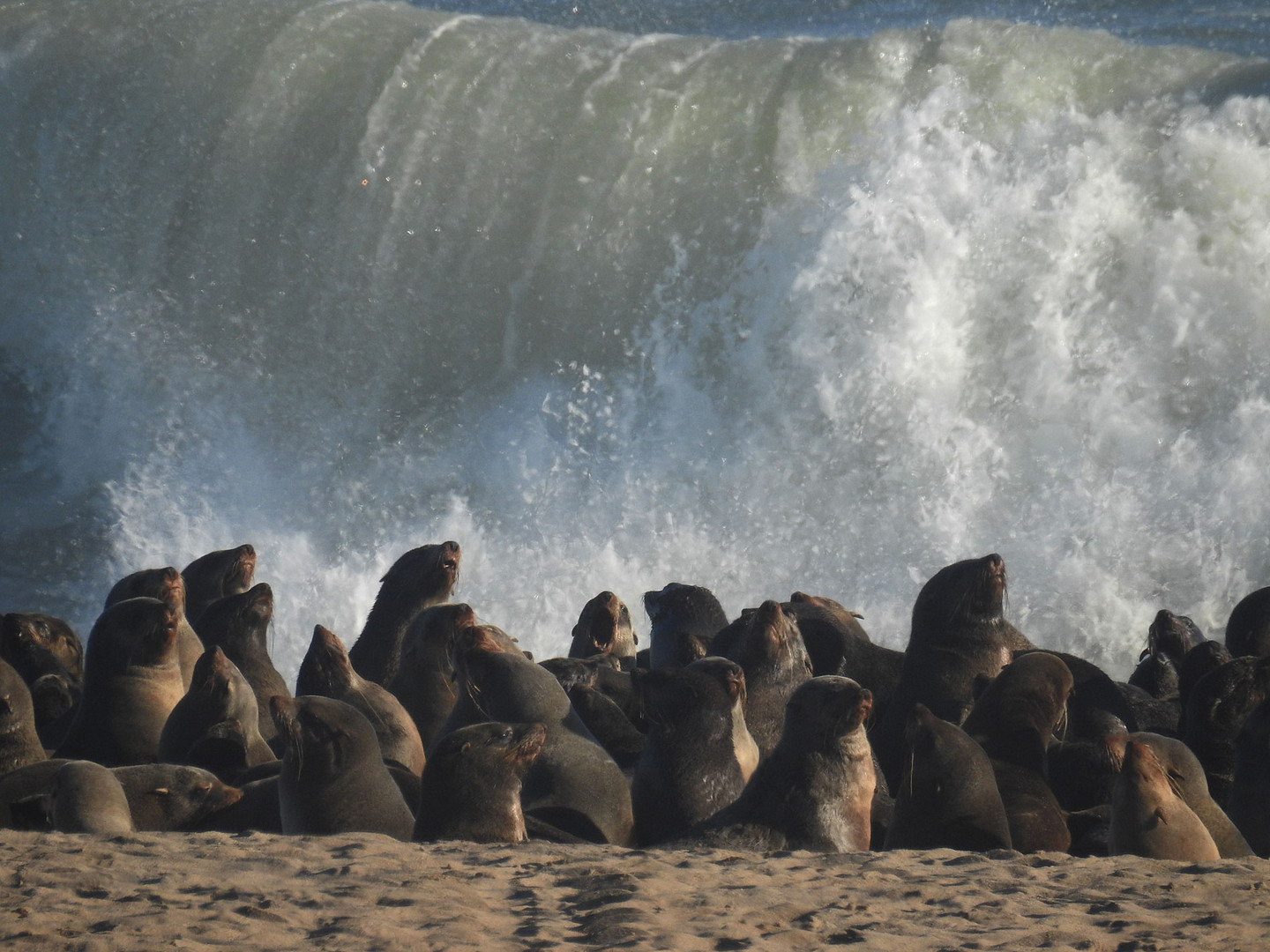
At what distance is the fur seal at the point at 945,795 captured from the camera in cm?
563

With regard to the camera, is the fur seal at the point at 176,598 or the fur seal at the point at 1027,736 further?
the fur seal at the point at 176,598

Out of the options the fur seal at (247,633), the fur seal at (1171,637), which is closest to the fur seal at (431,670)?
the fur seal at (247,633)

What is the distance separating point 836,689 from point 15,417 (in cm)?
1274

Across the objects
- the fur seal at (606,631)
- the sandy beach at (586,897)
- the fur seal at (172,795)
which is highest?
the fur seal at (606,631)

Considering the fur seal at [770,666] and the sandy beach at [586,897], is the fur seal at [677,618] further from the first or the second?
the sandy beach at [586,897]

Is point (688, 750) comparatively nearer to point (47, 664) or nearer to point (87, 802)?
point (87, 802)

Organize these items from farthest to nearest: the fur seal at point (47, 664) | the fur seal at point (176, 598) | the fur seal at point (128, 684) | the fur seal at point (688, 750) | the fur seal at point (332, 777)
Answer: the fur seal at point (47, 664), the fur seal at point (176, 598), the fur seal at point (128, 684), the fur seal at point (688, 750), the fur seal at point (332, 777)

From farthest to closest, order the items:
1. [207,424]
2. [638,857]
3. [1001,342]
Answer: [207,424]
[1001,342]
[638,857]

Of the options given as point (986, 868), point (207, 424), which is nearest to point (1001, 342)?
point (207, 424)

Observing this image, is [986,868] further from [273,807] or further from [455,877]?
[273,807]

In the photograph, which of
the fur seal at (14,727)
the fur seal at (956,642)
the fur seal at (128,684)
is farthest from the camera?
the fur seal at (956,642)

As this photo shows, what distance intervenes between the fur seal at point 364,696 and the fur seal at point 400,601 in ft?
4.18

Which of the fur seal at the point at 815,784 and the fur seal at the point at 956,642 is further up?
the fur seal at the point at 956,642

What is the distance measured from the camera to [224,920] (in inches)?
162
